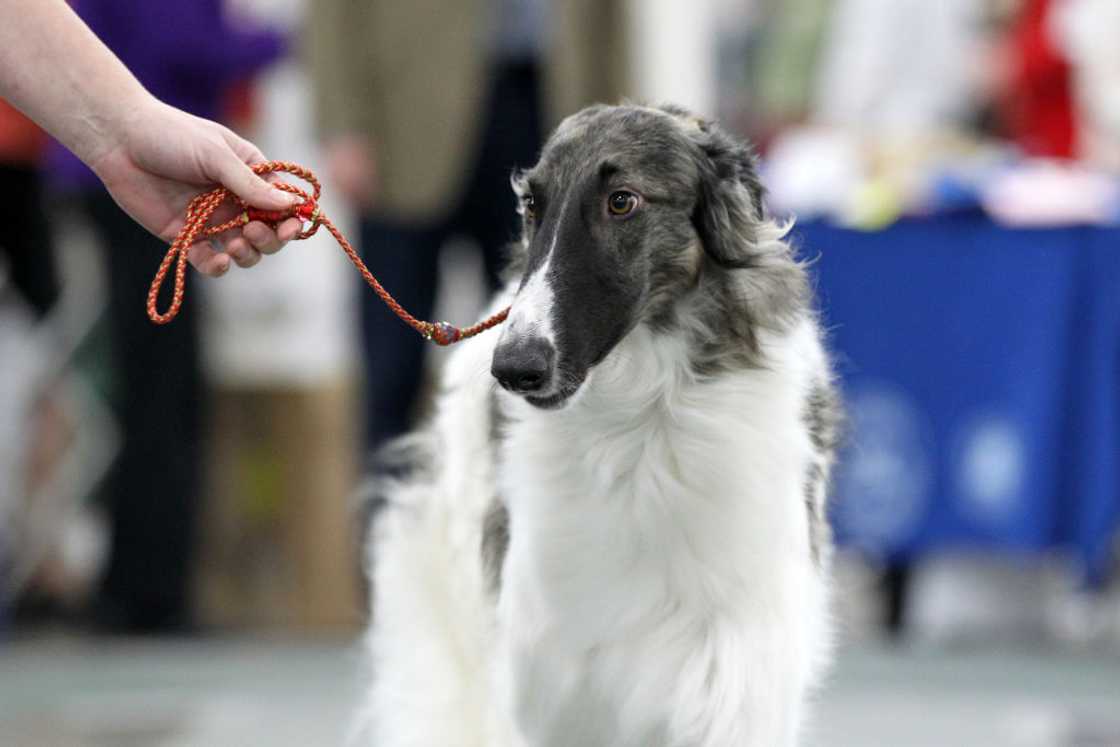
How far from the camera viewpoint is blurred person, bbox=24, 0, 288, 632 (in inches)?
249

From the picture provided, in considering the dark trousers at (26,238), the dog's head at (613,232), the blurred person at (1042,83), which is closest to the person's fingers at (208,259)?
the dog's head at (613,232)

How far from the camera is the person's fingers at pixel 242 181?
110 inches

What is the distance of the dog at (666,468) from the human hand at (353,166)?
2.75 meters

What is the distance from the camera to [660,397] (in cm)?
303

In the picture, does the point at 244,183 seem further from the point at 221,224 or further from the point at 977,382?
the point at 977,382

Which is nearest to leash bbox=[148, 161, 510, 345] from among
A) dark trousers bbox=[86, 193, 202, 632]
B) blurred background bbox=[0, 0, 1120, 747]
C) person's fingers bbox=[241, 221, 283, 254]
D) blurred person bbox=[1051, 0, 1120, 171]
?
person's fingers bbox=[241, 221, 283, 254]

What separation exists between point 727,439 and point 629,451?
165 millimetres

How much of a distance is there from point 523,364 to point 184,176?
2.05 feet

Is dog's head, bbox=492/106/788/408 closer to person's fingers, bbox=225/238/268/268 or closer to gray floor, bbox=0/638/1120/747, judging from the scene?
person's fingers, bbox=225/238/268/268

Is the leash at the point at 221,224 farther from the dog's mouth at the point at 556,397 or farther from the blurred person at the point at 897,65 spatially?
the blurred person at the point at 897,65

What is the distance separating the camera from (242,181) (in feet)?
9.19

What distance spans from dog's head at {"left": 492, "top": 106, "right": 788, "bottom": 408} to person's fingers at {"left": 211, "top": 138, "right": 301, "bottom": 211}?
41 cm

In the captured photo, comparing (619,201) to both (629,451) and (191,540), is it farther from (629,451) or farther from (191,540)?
(191,540)

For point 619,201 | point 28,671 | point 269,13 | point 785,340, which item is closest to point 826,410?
point 785,340
